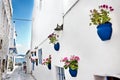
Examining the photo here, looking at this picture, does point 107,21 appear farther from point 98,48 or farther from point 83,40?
point 83,40

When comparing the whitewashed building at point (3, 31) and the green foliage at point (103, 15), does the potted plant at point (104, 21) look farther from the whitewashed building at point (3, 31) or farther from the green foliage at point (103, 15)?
the whitewashed building at point (3, 31)

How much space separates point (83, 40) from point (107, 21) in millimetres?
1111

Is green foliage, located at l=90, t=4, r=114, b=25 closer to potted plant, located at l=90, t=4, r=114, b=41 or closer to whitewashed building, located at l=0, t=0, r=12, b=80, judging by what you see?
potted plant, located at l=90, t=4, r=114, b=41

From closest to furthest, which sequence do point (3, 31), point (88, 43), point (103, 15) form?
point (103, 15) < point (88, 43) < point (3, 31)

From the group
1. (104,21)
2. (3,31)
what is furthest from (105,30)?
(3,31)

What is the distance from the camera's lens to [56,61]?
230 inches

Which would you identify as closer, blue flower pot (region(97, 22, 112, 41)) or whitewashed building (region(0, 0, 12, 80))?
blue flower pot (region(97, 22, 112, 41))

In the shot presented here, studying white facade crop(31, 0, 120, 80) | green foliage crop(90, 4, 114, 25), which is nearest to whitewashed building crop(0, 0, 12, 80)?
white facade crop(31, 0, 120, 80)

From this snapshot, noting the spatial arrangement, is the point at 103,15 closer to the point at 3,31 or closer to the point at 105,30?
the point at 105,30

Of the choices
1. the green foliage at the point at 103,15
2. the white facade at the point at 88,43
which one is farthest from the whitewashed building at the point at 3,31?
the green foliage at the point at 103,15

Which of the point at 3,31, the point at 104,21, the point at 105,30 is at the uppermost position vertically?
the point at 3,31

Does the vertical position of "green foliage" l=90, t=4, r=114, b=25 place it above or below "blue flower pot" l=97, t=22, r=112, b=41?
above

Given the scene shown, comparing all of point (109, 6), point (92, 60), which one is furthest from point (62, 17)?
point (109, 6)

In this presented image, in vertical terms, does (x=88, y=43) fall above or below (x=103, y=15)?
below
